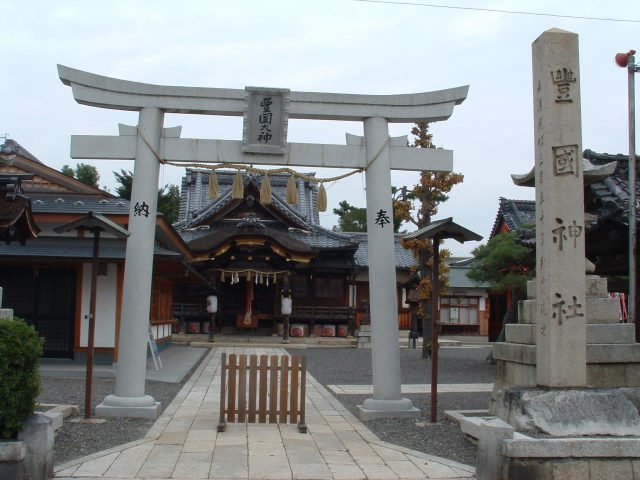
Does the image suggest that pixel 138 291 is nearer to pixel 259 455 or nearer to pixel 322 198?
pixel 322 198

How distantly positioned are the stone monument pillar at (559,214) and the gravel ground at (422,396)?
1.46 meters

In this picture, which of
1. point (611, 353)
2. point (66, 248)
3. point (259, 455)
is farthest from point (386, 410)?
point (66, 248)

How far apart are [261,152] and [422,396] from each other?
5574mm

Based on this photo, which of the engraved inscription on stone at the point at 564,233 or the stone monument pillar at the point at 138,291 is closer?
the engraved inscription on stone at the point at 564,233

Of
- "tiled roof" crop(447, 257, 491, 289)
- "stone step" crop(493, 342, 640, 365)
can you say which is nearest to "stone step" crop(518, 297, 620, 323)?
"stone step" crop(493, 342, 640, 365)

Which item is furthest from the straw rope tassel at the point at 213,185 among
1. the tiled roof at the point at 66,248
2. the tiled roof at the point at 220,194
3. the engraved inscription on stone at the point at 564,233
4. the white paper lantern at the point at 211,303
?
the tiled roof at the point at 220,194

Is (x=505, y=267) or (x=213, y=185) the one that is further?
(x=505, y=267)

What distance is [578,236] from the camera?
6.59 metres

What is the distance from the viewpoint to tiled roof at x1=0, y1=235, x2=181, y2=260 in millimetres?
13992

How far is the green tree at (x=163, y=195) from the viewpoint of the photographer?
35.5 m

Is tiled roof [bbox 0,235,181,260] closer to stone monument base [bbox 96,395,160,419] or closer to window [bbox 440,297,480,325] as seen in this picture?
stone monument base [bbox 96,395,160,419]

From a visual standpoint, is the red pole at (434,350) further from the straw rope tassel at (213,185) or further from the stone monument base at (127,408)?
the stone monument base at (127,408)

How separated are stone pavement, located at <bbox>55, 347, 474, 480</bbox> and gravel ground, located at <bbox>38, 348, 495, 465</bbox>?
0.94 feet

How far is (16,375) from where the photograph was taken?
5.71 meters
